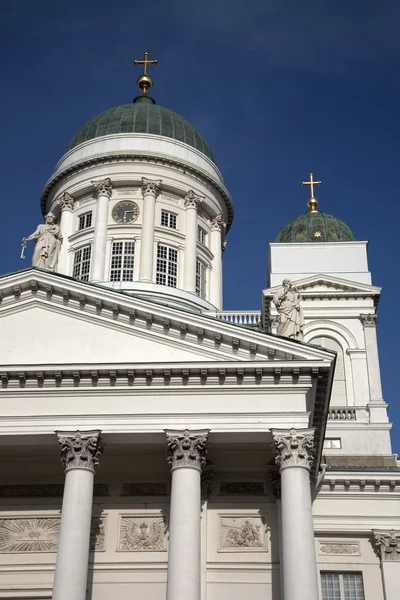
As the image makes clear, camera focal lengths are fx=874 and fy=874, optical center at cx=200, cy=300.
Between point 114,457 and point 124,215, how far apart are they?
1655 cm

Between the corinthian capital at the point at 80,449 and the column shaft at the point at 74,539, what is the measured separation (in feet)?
0.70

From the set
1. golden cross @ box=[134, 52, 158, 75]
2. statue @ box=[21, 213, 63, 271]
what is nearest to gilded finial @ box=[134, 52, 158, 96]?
golden cross @ box=[134, 52, 158, 75]

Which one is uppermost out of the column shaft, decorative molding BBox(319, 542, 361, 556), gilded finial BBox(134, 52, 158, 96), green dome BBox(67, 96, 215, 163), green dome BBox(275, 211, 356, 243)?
gilded finial BBox(134, 52, 158, 96)

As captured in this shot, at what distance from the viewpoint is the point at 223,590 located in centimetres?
2261

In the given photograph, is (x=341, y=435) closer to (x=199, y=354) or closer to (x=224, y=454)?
(x=224, y=454)

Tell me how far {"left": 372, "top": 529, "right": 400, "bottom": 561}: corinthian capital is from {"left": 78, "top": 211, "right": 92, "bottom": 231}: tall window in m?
19.2

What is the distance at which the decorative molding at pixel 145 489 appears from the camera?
24000 millimetres

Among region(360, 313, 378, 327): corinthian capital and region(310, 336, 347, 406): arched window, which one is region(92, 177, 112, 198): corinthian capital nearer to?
region(310, 336, 347, 406): arched window

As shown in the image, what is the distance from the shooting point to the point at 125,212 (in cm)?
3859

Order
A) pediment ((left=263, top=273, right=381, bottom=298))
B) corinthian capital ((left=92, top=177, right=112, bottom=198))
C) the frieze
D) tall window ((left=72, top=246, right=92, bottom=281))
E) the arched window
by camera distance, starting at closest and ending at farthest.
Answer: the frieze, the arched window, pediment ((left=263, top=273, right=381, bottom=298)), tall window ((left=72, top=246, right=92, bottom=281)), corinthian capital ((left=92, top=177, right=112, bottom=198))

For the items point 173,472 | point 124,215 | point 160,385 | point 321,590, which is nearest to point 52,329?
point 160,385

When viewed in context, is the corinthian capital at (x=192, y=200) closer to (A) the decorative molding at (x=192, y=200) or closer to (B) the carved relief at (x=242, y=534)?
(A) the decorative molding at (x=192, y=200)

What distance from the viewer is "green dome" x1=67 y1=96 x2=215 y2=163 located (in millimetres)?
41500

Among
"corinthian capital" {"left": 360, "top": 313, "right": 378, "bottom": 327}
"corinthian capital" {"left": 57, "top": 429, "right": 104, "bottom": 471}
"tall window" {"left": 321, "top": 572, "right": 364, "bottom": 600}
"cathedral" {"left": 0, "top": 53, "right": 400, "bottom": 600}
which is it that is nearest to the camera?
"cathedral" {"left": 0, "top": 53, "right": 400, "bottom": 600}
